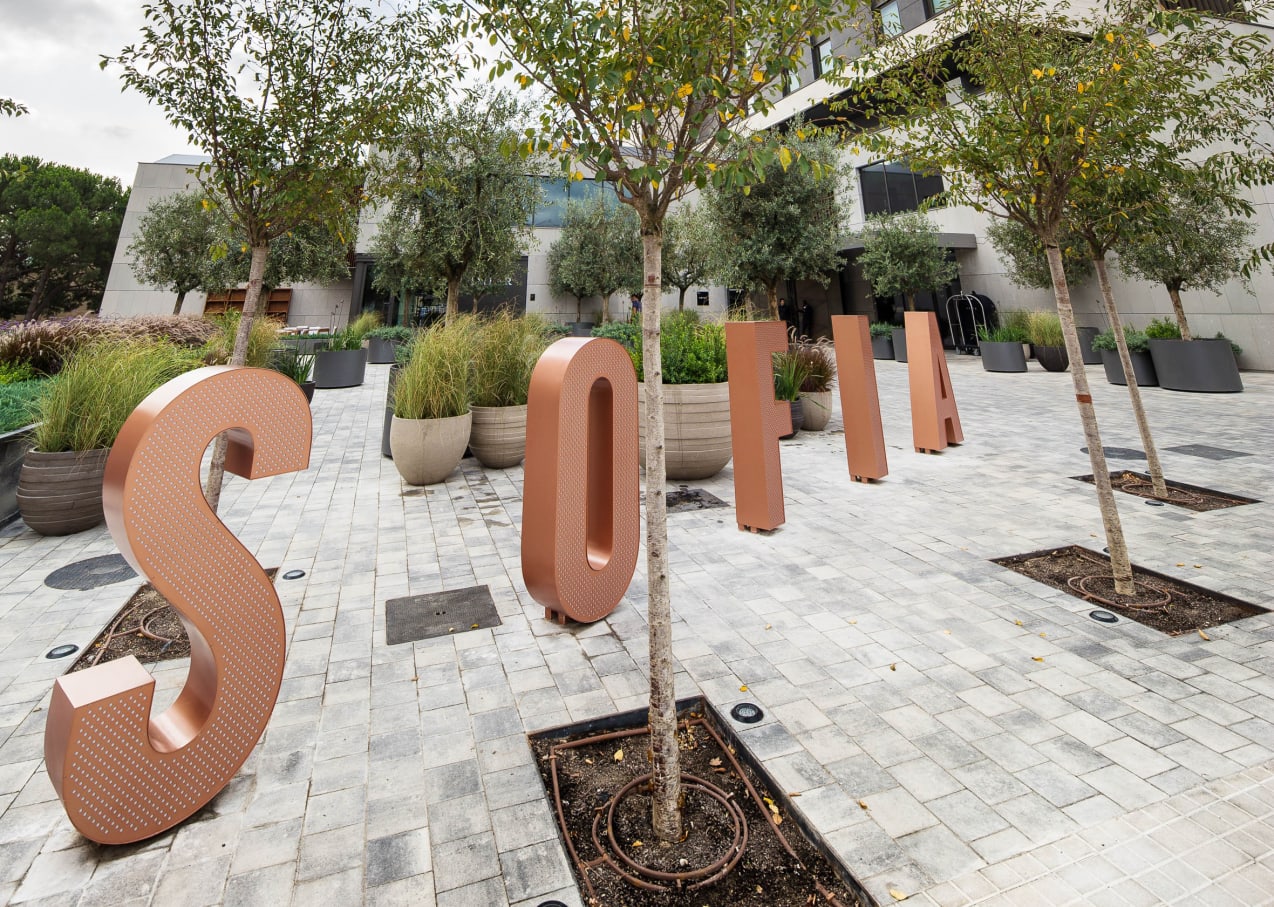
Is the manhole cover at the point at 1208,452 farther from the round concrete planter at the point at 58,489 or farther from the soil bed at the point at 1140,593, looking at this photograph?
the round concrete planter at the point at 58,489

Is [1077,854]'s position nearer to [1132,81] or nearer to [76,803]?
[76,803]

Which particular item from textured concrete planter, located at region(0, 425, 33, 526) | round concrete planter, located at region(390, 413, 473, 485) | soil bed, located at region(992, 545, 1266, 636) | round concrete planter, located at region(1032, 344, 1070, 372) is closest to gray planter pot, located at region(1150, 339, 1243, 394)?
round concrete planter, located at region(1032, 344, 1070, 372)

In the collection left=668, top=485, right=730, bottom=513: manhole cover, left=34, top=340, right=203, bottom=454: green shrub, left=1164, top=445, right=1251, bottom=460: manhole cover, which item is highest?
left=34, top=340, right=203, bottom=454: green shrub

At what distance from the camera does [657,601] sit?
80.4 inches

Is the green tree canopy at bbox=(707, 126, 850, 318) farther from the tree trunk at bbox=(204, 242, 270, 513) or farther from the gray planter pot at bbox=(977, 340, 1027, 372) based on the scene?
the tree trunk at bbox=(204, 242, 270, 513)

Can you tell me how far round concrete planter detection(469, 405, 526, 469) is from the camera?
7172 millimetres

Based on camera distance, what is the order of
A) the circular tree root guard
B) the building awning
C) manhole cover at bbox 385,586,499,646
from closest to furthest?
the circular tree root guard → manhole cover at bbox 385,586,499,646 → the building awning

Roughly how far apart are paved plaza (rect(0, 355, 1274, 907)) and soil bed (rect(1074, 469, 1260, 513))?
204 millimetres

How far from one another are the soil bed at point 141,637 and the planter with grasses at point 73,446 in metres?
2.13

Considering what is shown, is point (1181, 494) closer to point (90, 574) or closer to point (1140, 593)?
point (1140, 593)

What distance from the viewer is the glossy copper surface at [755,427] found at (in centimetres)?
493

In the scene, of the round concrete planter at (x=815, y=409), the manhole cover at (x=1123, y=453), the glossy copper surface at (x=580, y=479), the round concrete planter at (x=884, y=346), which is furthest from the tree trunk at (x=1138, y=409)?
the round concrete planter at (x=884, y=346)

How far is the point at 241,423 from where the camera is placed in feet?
7.08

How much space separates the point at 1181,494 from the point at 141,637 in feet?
28.0
